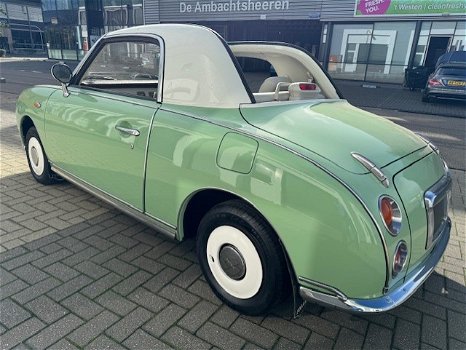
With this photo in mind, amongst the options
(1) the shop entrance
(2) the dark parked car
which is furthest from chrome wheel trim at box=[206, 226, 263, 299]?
(1) the shop entrance

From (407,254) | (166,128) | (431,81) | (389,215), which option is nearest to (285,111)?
(166,128)

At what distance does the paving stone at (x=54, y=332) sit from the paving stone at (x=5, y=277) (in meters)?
0.66

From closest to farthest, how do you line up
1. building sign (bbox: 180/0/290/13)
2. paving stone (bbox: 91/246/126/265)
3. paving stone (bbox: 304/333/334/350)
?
paving stone (bbox: 304/333/334/350), paving stone (bbox: 91/246/126/265), building sign (bbox: 180/0/290/13)

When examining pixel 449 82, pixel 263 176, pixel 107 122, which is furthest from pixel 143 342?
pixel 449 82

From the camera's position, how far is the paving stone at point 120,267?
8.49 feet

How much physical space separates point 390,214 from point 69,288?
216 centimetres

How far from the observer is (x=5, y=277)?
8.16ft

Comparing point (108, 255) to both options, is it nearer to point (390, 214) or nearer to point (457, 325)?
point (390, 214)

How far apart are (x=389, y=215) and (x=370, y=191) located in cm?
16

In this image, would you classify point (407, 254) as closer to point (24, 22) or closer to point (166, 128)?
point (166, 128)

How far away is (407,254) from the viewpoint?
5.88 feet

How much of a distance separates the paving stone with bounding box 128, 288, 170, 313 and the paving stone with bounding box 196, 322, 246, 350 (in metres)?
0.35

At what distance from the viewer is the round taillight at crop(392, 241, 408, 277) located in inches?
67.5

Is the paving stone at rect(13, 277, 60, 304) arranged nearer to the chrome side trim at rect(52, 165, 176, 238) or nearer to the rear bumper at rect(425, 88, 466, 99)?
the chrome side trim at rect(52, 165, 176, 238)
